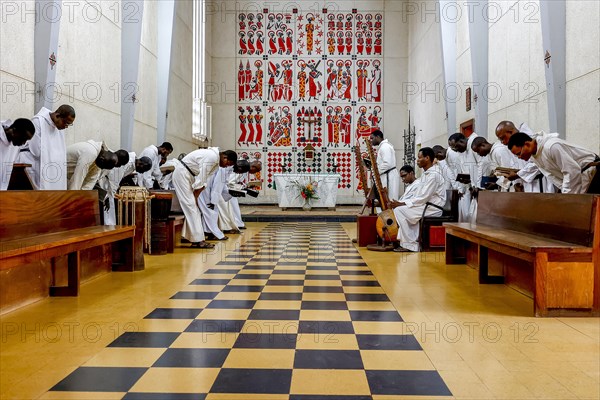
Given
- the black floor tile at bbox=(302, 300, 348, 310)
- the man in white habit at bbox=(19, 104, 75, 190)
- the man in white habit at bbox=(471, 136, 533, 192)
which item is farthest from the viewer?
the man in white habit at bbox=(471, 136, 533, 192)

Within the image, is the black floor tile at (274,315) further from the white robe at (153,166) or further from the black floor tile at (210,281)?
the white robe at (153,166)

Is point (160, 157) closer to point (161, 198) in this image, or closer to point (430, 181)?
point (161, 198)

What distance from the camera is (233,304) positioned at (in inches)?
169

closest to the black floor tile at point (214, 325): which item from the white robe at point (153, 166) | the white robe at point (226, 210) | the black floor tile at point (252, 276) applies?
the black floor tile at point (252, 276)

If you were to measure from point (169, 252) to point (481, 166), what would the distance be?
15.5 ft

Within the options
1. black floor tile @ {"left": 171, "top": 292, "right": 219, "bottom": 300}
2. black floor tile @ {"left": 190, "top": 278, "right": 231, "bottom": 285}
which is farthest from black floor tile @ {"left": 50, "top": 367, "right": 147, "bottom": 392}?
black floor tile @ {"left": 190, "top": 278, "right": 231, "bottom": 285}

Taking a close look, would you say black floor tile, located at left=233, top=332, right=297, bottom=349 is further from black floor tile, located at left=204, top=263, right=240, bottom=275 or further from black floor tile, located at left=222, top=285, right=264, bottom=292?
black floor tile, located at left=204, top=263, right=240, bottom=275

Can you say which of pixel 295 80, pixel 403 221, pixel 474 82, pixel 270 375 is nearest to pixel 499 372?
pixel 270 375

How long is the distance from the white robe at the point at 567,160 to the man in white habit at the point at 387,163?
4.22 metres

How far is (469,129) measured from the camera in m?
11.0

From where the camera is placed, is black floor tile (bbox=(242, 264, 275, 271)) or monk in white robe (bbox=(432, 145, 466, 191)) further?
monk in white robe (bbox=(432, 145, 466, 191))

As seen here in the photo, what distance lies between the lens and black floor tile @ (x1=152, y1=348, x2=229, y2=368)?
110 inches

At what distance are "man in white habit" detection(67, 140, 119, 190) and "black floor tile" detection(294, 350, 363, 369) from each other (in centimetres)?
497

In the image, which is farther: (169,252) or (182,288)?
(169,252)
